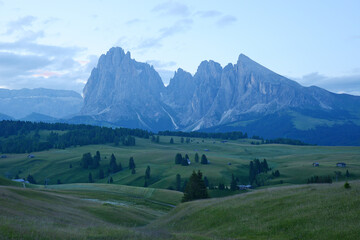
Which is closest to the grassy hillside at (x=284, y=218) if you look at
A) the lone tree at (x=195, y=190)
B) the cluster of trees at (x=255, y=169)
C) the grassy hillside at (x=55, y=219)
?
the grassy hillside at (x=55, y=219)

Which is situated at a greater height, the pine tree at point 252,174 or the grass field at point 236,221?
the grass field at point 236,221

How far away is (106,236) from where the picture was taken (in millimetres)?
28547

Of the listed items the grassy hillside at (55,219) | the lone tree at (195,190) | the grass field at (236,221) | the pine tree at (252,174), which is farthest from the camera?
the pine tree at (252,174)

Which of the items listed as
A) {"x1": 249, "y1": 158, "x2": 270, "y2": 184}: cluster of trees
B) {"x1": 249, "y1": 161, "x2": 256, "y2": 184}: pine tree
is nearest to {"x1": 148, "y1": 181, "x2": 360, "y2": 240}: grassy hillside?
{"x1": 249, "y1": 161, "x2": 256, "y2": 184}: pine tree

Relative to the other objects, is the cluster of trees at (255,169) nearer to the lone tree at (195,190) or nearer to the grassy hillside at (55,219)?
the lone tree at (195,190)

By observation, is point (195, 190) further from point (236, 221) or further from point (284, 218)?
point (284, 218)

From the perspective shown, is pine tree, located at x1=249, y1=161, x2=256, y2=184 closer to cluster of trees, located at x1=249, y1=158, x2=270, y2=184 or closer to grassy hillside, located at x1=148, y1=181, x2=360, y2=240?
cluster of trees, located at x1=249, y1=158, x2=270, y2=184

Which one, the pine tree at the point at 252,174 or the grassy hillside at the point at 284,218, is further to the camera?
the pine tree at the point at 252,174

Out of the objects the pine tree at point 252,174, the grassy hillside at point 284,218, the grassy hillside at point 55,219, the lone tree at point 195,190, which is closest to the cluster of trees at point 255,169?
the pine tree at point 252,174

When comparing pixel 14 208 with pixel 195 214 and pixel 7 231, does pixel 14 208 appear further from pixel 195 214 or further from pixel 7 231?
pixel 195 214

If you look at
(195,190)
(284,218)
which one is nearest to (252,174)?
(195,190)

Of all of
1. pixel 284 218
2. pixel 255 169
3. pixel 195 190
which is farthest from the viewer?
pixel 255 169

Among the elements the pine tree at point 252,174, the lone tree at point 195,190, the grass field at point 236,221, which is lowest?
the pine tree at point 252,174

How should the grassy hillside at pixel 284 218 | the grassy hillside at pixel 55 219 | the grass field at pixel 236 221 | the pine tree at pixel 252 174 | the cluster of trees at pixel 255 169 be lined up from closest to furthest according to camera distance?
the grassy hillside at pixel 55 219 → the grass field at pixel 236 221 → the grassy hillside at pixel 284 218 → the pine tree at pixel 252 174 → the cluster of trees at pixel 255 169
